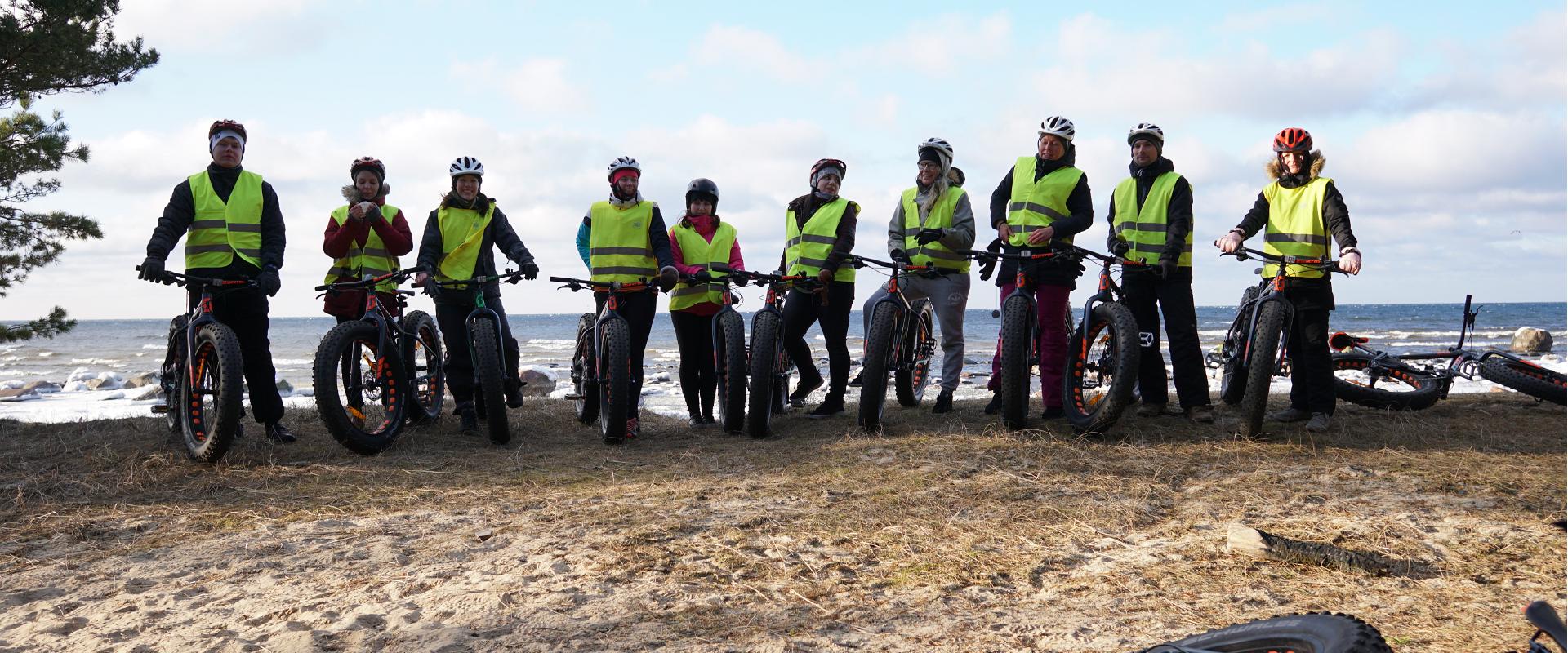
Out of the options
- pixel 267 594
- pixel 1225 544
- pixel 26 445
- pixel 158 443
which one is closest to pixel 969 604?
pixel 1225 544

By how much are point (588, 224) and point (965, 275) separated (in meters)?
2.67

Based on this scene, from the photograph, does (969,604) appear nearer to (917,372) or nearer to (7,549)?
(7,549)

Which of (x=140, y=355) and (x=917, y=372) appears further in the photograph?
(x=140, y=355)

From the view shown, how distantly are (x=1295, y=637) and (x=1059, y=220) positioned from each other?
4330mm

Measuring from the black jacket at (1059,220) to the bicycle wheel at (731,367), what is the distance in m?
1.75

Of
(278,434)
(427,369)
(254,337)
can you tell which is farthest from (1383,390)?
(254,337)

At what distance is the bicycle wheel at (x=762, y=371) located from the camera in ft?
21.5

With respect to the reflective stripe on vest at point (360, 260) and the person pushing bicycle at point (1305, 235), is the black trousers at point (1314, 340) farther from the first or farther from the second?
the reflective stripe on vest at point (360, 260)

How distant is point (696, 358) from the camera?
7.45 meters

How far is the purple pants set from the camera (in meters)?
6.45

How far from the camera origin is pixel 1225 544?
12.2ft

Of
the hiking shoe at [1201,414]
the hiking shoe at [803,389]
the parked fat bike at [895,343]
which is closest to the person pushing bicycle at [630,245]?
the parked fat bike at [895,343]

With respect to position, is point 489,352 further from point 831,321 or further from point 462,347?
point 831,321

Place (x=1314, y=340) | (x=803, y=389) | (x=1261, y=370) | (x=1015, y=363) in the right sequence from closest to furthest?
(x=1261, y=370) < (x=1015, y=363) < (x=1314, y=340) < (x=803, y=389)
